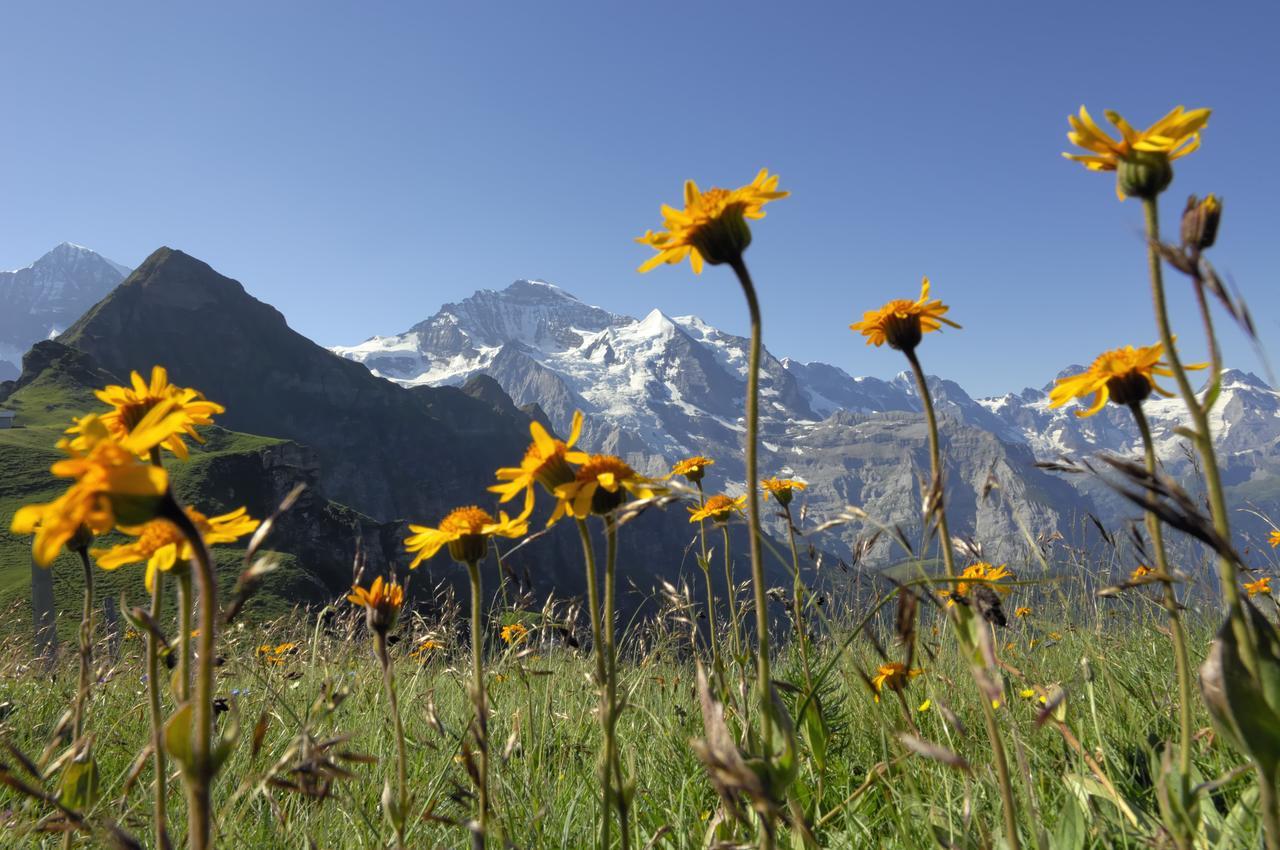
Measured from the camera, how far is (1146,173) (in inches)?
56.5

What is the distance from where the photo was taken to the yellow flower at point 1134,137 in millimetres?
1456

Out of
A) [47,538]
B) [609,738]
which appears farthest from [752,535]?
[47,538]

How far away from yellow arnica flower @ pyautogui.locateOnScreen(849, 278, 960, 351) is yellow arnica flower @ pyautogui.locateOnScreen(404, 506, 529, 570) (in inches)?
51.1

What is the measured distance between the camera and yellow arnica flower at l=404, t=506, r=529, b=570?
2.03 metres

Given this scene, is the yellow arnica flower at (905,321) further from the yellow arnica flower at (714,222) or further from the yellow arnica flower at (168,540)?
the yellow arnica flower at (168,540)

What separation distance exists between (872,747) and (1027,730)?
0.60 m

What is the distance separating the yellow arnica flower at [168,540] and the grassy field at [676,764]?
1.32ft

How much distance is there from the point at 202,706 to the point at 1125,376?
89.5 inches

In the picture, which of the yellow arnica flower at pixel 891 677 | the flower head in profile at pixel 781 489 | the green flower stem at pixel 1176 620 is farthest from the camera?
the flower head in profile at pixel 781 489

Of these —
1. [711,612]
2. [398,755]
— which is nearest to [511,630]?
[711,612]

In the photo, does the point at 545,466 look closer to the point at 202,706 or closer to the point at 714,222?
the point at 714,222

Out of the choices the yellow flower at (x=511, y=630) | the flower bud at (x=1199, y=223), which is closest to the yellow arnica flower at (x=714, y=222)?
the flower bud at (x=1199, y=223)

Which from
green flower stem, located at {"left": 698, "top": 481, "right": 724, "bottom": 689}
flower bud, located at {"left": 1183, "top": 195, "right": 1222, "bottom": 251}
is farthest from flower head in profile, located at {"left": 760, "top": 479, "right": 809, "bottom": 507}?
flower bud, located at {"left": 1183, "top": 195, "right": 1222, "bottom": 251}

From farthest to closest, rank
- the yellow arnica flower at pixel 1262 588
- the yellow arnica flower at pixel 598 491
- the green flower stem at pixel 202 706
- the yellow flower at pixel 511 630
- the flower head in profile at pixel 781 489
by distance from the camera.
A: the yellow flower at pixel 511 630 < the flower head in profile at pixel 781 489 < the yellow arnica flower at pixel 1262 588 < the yellow arnica flower at pixel 598 491 < the green flower stem at pixel 202 706
